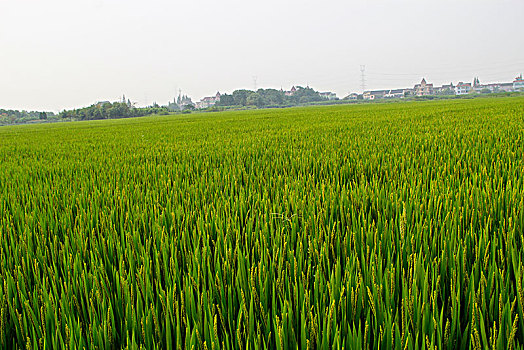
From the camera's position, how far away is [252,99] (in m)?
94.8

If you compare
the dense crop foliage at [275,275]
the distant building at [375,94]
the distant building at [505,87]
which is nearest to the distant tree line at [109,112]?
the dense crop foliage at [275,275]

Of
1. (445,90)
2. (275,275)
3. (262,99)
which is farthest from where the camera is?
(445,90)

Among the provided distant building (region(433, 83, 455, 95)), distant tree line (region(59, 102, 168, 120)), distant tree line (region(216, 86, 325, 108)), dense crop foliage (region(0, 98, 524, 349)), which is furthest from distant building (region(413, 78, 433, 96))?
dense crop foliage (region(0, 98, 524, 349))

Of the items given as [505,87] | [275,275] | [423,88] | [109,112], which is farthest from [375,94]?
[275,275]

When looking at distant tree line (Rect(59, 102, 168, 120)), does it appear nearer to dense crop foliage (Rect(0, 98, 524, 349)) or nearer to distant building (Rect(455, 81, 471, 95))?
dense crop foliage (Rect(0, 98, 524, 349))

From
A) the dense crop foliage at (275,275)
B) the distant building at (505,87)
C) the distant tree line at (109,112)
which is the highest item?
the distant building at (505,87)

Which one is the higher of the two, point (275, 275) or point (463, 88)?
point (463, 88)

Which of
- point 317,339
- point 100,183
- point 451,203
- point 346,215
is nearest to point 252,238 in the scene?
point 346,215

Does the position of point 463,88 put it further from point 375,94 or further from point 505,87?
point 375,94

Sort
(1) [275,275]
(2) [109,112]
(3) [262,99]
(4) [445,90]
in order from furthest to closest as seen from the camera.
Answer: (4) [445,90] → (3) [262,99] → (2) [109,112] → (1) [275,275]

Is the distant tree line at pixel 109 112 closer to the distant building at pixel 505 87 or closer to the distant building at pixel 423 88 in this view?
the distant building at pixel 423 88

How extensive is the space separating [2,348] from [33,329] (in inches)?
5.2

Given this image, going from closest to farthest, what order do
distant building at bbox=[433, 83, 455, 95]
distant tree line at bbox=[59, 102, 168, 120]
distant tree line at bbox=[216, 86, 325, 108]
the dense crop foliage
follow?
the dense crop foliage
distant tree line at bbox=[59, 102, 168, 120]
distant tree line at bbox=[216, 86, 325, 108]
distant building at bbox=[433, 83, 455, 95]

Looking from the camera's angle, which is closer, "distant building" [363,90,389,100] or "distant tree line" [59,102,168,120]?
"distant tree line" [59,102,168,120]
